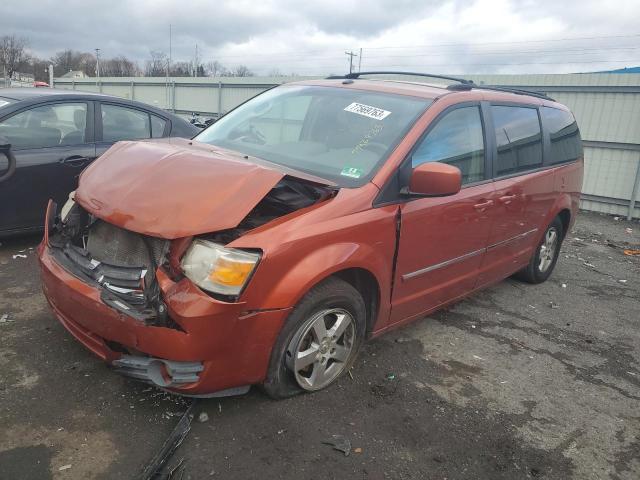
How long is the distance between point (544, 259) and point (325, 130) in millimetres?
3116

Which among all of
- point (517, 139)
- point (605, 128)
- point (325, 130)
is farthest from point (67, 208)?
point (605, 128)

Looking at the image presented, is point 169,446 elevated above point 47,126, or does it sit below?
below

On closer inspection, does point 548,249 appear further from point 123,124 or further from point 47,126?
point 47,126

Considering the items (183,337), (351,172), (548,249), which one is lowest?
(548,249)

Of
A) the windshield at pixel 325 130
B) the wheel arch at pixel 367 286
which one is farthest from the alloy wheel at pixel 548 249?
the wheel arch at pixel 367 286

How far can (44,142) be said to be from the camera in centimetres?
479

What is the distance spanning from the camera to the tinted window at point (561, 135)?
186 inches

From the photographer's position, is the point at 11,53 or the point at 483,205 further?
the point at 11,53

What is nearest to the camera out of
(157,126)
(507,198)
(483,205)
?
(483,205)

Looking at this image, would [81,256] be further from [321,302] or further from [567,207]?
Result: [567,207]

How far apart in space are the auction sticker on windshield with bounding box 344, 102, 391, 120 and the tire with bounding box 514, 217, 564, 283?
2522 millimetres

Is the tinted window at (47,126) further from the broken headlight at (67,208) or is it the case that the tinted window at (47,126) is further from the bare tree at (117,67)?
the bare tree at (117,67)

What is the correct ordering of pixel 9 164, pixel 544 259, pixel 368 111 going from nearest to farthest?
1. pixel 368 111
2. pixel 9 164
3. pixel 544 259

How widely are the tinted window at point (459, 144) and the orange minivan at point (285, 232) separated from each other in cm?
1
